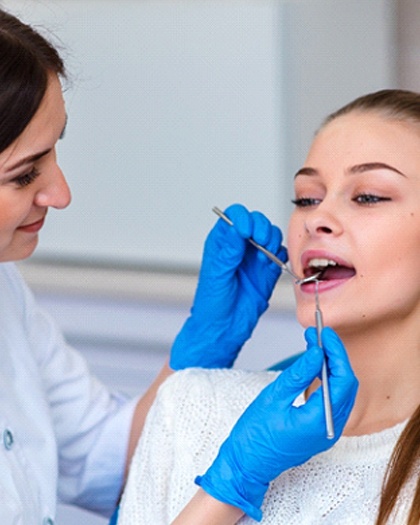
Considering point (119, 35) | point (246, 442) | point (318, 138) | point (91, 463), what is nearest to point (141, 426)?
point (91, 463)

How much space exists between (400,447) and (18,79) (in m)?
0.73

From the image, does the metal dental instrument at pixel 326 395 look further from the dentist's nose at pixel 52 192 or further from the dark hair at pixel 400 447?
the dentist's nose at pixel 52 192

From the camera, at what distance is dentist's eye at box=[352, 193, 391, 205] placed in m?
1.46

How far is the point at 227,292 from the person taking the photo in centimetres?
175

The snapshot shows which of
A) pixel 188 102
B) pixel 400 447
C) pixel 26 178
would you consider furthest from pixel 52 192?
pixel 188 102

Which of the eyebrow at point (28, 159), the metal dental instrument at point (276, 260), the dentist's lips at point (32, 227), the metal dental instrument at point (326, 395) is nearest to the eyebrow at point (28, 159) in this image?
the eyebrow at point (28, 159)

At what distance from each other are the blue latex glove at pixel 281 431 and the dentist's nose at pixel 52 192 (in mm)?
409

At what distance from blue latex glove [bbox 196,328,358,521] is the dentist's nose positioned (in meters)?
0.41

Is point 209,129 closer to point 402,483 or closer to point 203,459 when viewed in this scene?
point 203,459

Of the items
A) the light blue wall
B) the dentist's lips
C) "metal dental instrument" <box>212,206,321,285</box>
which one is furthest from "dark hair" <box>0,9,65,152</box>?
the light blue wall

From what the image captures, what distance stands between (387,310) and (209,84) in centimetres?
111

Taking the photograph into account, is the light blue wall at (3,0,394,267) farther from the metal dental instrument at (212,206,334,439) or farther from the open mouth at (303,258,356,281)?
the open mouth at (303,258,356,281)

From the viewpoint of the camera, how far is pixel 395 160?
146cm

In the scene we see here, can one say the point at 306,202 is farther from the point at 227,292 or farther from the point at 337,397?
the point at 337,397
